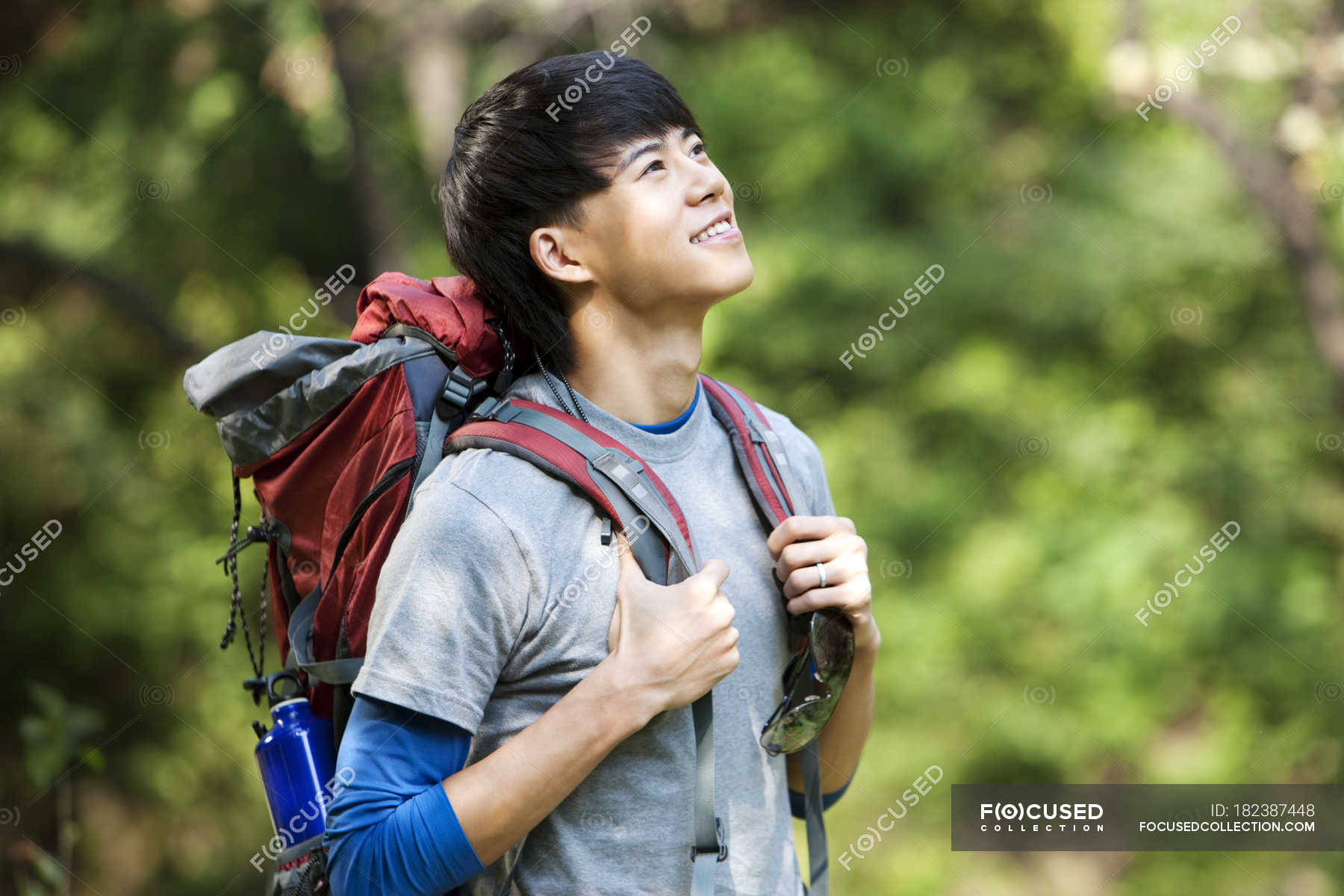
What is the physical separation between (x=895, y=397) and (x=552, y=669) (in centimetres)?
494

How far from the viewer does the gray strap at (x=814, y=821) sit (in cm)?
144

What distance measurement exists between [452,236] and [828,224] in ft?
15.3

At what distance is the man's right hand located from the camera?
3.92ft

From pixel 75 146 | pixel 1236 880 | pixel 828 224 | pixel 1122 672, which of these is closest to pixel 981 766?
pixel 1122 672

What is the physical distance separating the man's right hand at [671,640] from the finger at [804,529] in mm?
138

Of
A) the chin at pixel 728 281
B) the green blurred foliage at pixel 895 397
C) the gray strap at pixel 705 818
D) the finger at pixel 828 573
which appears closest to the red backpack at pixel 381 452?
the gray strap at pixel 705 818

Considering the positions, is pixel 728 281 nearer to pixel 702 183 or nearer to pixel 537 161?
pixel 702 183

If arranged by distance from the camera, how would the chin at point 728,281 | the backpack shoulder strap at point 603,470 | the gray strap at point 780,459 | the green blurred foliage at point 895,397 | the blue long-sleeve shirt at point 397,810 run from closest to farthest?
1. the blue long-sleeve shirt at point 397,810
2. the backpack shoulder strap at point 603,470
3. the chin at point 728,281
4. the gray strap at point 780,459
5. the green blurred foliage at point 895,397

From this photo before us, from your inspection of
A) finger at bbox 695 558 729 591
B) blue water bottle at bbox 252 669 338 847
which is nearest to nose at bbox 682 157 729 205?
finger at bbox 695 558 729 591

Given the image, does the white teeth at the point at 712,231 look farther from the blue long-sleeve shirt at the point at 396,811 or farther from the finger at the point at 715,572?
the blue long-sleeve shirt at the point at 396,811

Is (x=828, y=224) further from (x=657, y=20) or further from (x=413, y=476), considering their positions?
(x=413, y=476)

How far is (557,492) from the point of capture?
1.27m

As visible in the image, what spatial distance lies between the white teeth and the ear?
141mm

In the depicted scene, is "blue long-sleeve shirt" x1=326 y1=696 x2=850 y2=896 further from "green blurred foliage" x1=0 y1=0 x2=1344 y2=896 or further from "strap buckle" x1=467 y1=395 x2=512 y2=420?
"green blurred foliage" x1=0 y1=0 x2=1344 y2=896
